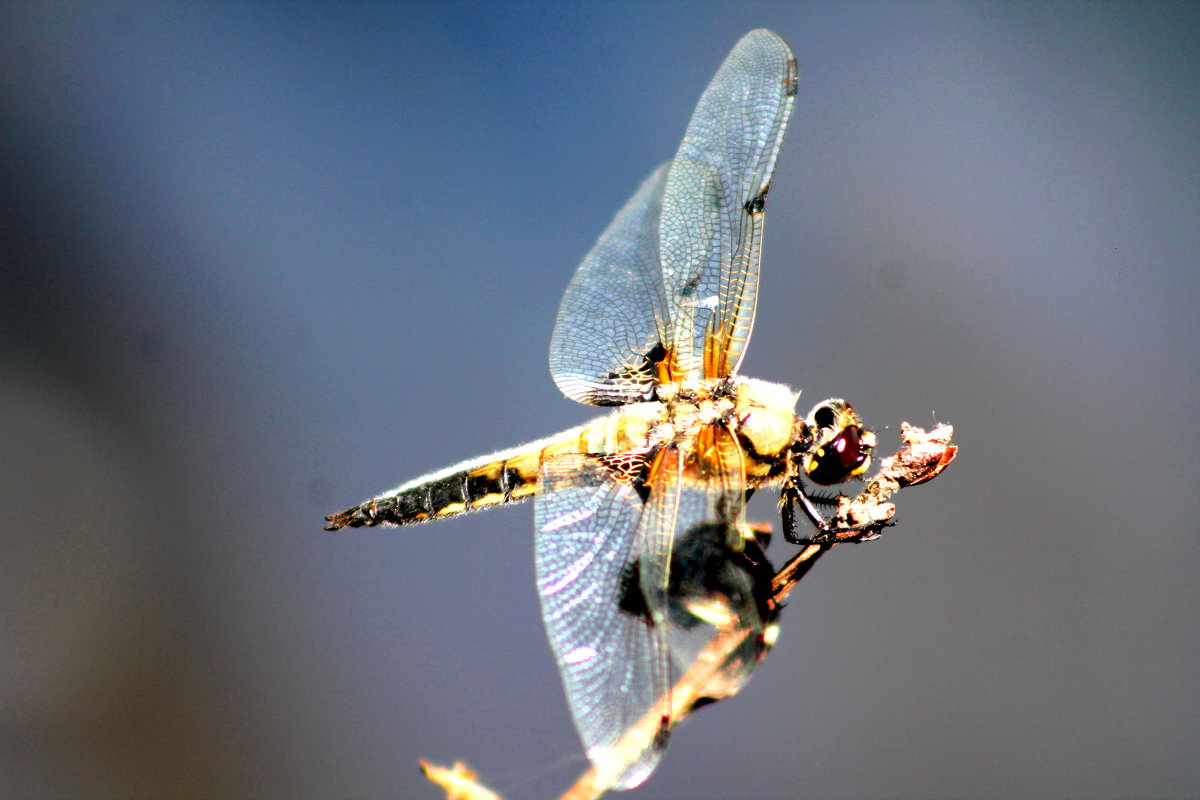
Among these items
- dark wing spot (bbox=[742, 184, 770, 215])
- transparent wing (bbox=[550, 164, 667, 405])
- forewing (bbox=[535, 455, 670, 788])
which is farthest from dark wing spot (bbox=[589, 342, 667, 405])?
dark wing spot (bbox=[742, 184, 770, 215])

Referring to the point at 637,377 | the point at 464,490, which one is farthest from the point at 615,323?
the point at 464,490

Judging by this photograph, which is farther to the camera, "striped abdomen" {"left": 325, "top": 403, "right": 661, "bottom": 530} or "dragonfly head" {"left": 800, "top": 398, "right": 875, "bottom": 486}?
"striped abdomen" {"left": 325, "top": 403, "right": 661, "bottom": 530}

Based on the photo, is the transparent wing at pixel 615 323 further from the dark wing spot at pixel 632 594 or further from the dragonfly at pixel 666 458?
the dark wing spot at pixel 632 594

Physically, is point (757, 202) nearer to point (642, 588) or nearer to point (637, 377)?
point (637, 377)

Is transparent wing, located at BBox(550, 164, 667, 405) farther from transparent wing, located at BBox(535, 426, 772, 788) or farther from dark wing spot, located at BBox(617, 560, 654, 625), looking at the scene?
dark wing spot, located at BBox(617, 560, 654, 625)

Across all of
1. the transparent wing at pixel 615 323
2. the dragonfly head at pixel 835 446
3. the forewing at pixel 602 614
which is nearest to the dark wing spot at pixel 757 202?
the transparent wing at pixel 615 323

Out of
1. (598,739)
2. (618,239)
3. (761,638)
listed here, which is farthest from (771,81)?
(598,739)

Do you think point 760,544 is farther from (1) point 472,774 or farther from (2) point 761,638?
(1) point 472,774
